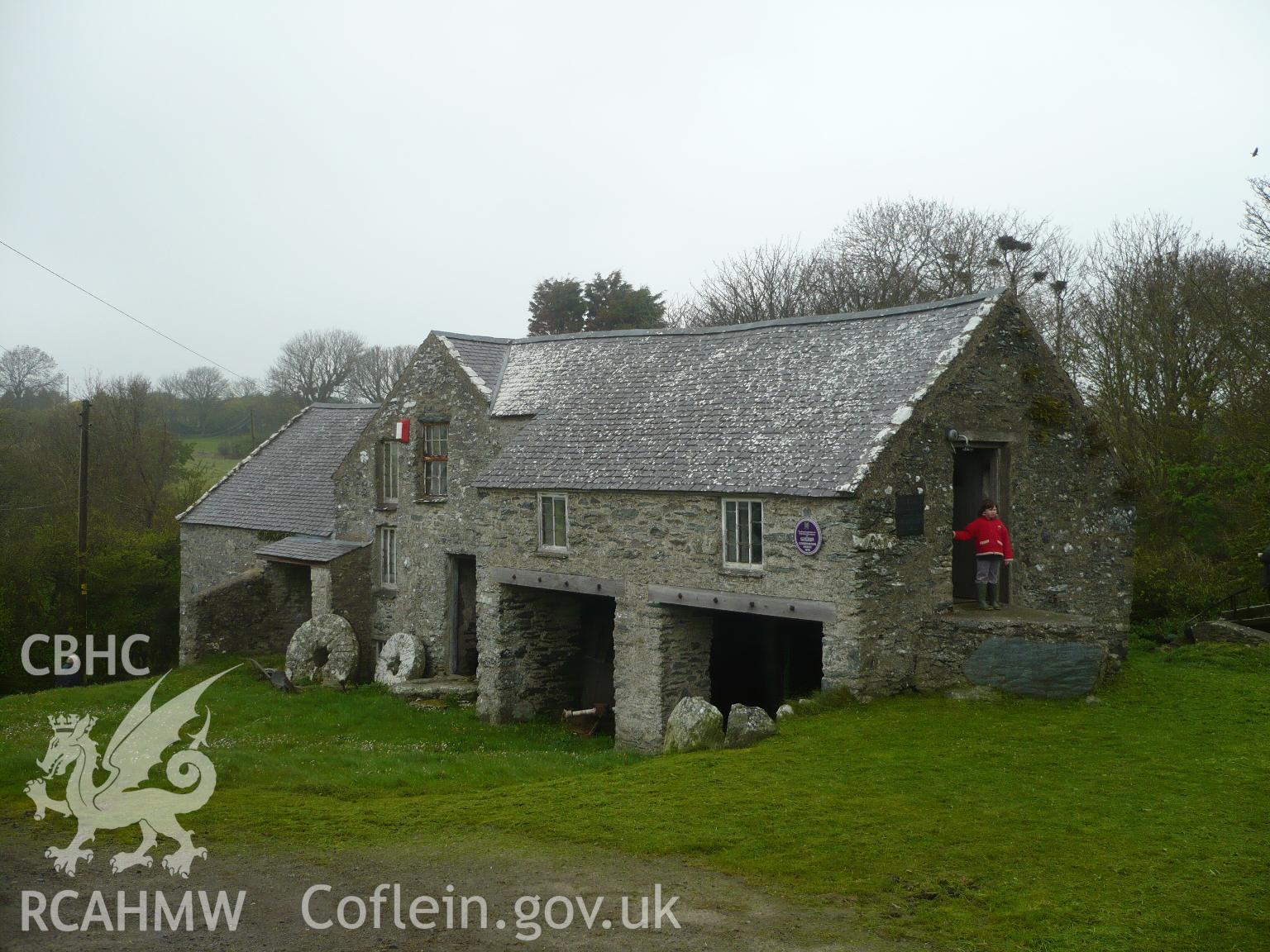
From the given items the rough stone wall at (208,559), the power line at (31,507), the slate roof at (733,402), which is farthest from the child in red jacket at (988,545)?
the power line at (31,507)

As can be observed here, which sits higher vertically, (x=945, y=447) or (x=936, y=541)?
(x=945, y=447)

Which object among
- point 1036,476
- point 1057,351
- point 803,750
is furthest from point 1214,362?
point 803,750

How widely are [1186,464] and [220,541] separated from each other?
2482 cm

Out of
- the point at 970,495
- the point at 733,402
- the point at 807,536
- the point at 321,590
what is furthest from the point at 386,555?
the point at 970,495

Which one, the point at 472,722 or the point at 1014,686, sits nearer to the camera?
the point at 1014,686

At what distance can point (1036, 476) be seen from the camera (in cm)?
1586

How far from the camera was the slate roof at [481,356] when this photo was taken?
21.3 m

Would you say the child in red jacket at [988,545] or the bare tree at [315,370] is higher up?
the bare tree at [315,370]

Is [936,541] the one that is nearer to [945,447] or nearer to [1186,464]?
[945,447]

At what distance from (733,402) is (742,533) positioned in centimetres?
264

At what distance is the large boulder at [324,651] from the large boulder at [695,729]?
1048 cm

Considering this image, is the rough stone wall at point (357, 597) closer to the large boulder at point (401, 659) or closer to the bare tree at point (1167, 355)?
the large boulder at point (401, 659)

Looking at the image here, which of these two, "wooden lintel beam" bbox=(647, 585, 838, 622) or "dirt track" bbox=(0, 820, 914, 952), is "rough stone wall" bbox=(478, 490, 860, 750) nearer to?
"wooden lintel beam" bbox=(647, 585, 838, 622)

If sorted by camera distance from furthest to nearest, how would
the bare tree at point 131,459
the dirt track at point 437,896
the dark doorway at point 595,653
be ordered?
1. the bare tree at point 131,459
2. the dark doorway at point 595,653
3. the dirt track at point 437,896
